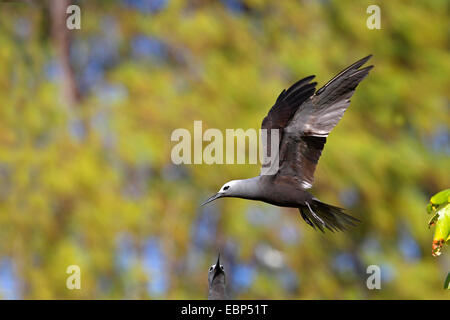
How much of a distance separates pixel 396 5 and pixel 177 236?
15.2ft

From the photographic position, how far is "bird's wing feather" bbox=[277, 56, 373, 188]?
362 centimetres

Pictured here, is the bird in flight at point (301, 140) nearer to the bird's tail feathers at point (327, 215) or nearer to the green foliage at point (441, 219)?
the bird's tail feathers at point (327, 215)

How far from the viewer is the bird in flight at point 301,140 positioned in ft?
11.9

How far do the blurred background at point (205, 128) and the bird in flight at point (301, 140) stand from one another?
5361 millimetres

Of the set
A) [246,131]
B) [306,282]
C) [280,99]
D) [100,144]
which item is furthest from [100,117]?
[280,99]

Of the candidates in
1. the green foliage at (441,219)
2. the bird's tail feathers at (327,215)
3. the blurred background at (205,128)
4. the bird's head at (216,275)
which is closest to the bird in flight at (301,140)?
the bird's tail feathers at (327,215)

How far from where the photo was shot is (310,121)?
371cm

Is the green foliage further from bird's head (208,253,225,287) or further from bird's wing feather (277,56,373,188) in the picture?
bird's wing feather (277,56,373,188)

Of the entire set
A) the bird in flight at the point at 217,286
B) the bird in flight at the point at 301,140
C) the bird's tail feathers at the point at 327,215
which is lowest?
the bird in flight at the point at 217,286

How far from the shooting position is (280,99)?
363cm

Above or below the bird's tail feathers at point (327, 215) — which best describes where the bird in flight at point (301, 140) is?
above

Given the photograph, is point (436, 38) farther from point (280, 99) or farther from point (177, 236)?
point (280, 99)

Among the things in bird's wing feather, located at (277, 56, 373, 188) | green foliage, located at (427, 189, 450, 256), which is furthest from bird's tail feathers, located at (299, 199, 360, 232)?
green foliage, located at (427, 189, 450, 256)

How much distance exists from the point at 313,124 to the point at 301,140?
0.12m
